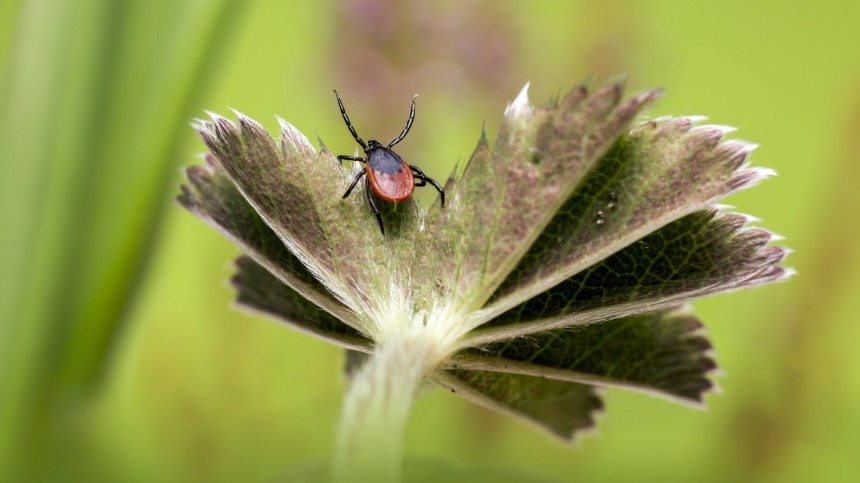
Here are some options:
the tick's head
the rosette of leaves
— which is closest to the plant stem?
the rosette of leaves

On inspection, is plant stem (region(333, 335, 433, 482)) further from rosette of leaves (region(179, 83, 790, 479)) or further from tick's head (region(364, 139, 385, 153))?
tick's head (region(364, 139, 385, 153))

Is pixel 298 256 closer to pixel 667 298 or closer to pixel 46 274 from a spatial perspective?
pixel 667 298

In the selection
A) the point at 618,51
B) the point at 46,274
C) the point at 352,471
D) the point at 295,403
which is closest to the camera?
the point at 352,471

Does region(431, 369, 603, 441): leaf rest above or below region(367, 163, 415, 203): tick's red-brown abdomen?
below

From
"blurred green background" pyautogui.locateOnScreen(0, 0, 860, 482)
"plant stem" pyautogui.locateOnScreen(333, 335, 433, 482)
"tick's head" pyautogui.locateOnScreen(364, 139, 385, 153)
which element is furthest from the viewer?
"blurred green background" pyautogui.locateOnScreen(0, 0, 860, 482)

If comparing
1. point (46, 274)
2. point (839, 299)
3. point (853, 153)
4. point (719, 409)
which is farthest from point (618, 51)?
point (46, 274)

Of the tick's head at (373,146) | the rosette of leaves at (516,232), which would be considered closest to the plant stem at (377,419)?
the rosette of leaves at (516,232)
